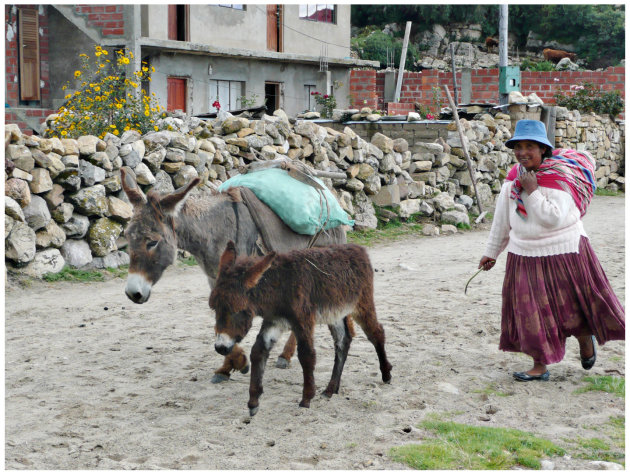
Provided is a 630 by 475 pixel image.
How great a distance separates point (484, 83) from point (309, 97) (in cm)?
526

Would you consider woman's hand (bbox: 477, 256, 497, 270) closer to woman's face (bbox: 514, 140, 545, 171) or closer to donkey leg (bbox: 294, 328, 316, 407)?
woman's face (bbox: 514, 140, 545, 171)

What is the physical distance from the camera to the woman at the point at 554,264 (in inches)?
Answer: 180

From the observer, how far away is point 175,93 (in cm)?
1759

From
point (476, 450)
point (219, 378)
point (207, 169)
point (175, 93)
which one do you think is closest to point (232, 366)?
point (219, 378)

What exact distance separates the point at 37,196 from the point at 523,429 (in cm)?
585

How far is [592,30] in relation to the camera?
107 feet

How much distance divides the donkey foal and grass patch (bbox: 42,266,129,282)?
14.5 ft

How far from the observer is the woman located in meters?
4.57

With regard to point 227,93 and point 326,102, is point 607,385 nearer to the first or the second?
point 227,93

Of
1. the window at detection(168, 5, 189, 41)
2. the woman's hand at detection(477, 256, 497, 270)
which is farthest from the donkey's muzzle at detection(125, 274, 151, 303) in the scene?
the window at detection(168, 5, 189, 41)

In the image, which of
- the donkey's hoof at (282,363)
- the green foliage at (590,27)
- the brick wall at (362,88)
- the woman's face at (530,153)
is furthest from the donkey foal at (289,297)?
the green foliage at (590,27)

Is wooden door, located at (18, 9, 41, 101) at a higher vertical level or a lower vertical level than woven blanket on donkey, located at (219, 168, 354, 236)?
higher

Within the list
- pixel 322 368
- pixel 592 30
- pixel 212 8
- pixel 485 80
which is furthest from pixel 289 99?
pixel 592 30

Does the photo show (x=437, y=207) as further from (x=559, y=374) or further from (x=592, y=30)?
(x=592, y=30)
